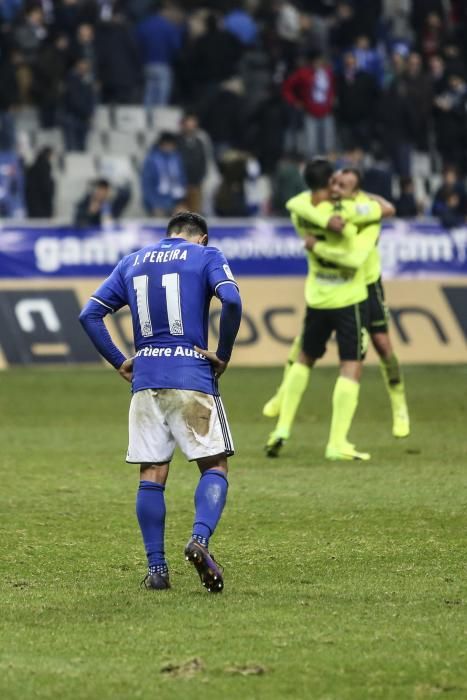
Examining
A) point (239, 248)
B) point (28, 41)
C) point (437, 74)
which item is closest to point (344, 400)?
point (239, 248)

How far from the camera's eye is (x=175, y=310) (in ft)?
26.4

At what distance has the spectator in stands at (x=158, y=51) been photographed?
87.1 ft

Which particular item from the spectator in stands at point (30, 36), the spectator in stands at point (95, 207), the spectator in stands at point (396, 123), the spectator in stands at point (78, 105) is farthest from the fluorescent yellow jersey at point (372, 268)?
the spectator in stands at point (396, 123)

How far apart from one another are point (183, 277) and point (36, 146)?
60.6ft

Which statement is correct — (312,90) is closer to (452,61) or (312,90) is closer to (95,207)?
(452,61)

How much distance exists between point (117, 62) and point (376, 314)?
12663 millimetres

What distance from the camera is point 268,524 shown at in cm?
1016

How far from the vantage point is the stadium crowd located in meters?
24.3

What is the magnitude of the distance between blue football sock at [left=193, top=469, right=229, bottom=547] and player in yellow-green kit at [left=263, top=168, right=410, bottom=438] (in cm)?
530

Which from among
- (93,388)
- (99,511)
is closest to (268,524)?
(99,511)

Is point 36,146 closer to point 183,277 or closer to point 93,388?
point 93,388

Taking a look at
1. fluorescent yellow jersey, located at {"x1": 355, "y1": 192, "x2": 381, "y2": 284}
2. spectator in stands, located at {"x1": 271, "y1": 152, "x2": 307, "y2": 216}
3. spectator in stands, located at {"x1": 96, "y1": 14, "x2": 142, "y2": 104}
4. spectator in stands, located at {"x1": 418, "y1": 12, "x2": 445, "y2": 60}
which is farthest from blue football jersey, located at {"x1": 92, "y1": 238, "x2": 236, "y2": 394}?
spectator in stands, located at {"x1": 418, "y1": 12, "x2": 445, "y2": 60}

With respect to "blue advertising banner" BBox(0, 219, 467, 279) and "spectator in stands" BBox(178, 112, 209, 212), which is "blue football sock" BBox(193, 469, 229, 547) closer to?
"blue advertising banner" BBox(0, 219, 467, 279)

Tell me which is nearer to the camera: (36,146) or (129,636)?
(129,636)
